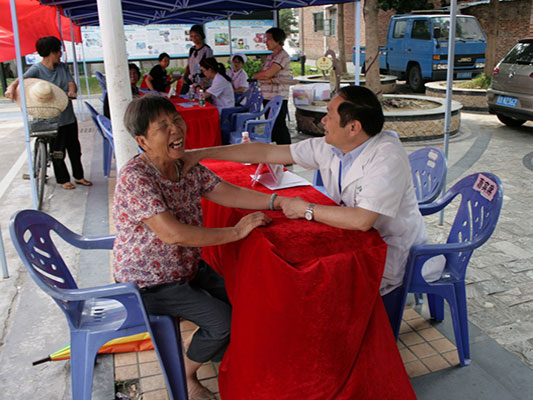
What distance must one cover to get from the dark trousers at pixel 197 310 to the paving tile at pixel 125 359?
546 millimetres

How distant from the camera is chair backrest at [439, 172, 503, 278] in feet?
7.18

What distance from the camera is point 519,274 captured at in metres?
3.40

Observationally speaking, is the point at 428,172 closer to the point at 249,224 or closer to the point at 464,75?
the point at 249,224

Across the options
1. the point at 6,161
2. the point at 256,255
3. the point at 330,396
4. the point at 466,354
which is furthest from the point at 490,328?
the point at 6,161

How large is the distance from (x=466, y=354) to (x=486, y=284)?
0.98m

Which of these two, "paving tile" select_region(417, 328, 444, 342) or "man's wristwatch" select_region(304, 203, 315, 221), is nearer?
"man's wristwatch" select_region(304, 203, 315, 221)

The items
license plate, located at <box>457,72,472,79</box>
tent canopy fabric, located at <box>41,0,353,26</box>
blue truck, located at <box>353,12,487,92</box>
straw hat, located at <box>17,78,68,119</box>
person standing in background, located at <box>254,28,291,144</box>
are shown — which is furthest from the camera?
license plate, located at <box>457,72,472,79</box>

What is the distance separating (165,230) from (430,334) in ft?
5.40

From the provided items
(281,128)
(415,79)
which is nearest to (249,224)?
(281,128)

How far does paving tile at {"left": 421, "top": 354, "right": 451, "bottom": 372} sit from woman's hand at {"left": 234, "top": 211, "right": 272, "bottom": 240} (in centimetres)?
117

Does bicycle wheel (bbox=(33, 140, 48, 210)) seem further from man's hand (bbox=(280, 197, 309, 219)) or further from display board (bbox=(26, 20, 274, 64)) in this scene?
display board (bbox=(26, 20, 274, 64))

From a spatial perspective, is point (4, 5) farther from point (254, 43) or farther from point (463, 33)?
point (463, 33)

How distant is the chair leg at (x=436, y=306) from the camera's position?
2814 mm

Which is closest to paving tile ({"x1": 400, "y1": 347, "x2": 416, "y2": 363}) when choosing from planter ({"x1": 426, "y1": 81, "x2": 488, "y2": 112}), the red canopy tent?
the red canopy tent
